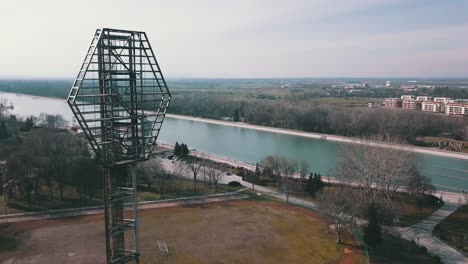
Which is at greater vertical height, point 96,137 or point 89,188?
point 96,137

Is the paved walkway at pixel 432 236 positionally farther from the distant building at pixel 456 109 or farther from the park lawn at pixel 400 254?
the distant building at pixel 456 109

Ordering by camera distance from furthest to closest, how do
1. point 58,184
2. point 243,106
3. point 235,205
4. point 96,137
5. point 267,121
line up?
point 243,106 < point 267,121 < point 58,184 < point 235,205 < point 96,137

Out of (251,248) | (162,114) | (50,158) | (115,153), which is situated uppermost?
(162,114)

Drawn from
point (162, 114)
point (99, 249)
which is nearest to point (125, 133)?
point (162, 114)

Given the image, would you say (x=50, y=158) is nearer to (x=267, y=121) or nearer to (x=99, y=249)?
(x=99, y=249)

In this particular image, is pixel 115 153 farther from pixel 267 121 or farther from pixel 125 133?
pixel 267 121

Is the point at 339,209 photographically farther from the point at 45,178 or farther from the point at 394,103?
the point at 394,103

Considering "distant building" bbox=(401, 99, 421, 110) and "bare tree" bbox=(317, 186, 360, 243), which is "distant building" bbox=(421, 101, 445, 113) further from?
"bare tree" bbox=(317, 186, 360, 243)

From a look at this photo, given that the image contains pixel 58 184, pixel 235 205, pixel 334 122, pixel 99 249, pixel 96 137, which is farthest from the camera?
pixel 334 122

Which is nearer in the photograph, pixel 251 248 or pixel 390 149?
pixel 251 248
